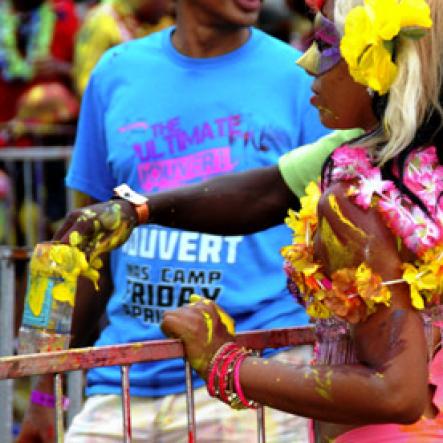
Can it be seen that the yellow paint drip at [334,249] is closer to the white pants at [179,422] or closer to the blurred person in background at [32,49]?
the white pants at [179,422]

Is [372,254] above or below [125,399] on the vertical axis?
above

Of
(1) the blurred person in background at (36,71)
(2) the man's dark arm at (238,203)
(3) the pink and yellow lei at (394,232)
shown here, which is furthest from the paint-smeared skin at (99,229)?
(1) the blurred person in background at (36,71)

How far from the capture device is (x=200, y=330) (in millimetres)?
2951

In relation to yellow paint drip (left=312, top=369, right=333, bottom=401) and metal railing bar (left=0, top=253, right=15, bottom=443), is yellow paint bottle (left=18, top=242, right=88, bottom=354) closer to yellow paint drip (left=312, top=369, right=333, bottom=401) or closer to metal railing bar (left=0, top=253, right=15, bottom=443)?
yellow paint drip (left=312, top=369, right=333, bottom=401)

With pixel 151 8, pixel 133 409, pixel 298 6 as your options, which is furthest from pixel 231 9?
pixel 298 6

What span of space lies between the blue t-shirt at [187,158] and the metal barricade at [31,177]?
2.89 meters

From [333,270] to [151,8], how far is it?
5.37 metres

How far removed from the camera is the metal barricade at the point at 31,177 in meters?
7.12

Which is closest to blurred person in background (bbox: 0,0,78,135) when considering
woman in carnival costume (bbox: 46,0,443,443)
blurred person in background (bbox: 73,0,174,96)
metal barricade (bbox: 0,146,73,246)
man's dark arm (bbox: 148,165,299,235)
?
blurred person in background (bbox: 73,0,174,96)

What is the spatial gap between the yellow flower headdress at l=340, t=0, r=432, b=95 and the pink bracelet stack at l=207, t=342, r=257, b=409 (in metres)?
0.65

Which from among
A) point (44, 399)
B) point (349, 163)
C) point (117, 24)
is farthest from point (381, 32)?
point (117, 24)

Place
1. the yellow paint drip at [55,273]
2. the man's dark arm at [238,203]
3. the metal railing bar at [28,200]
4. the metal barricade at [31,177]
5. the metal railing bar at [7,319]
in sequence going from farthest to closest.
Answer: the metal railing bar at [28,200], the metal barricade at [31,177], the metal railing bar at [7,319], the man's dark arm at [238,203], the yellow paint drip at [55,273]

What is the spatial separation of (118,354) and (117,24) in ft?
17.0

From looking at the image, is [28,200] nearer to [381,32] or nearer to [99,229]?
[99,229]
